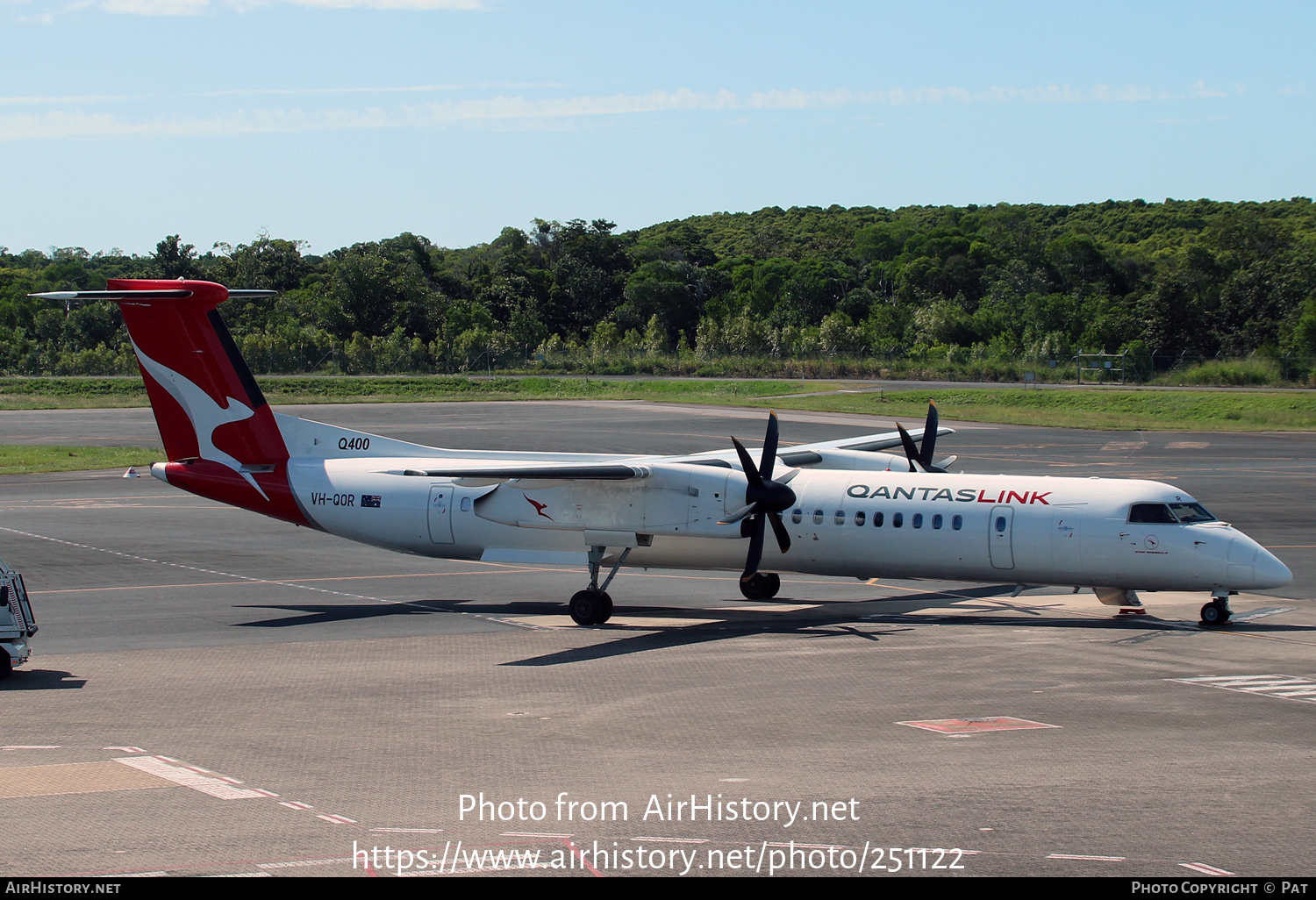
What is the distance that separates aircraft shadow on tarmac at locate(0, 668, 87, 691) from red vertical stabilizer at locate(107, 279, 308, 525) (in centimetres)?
815

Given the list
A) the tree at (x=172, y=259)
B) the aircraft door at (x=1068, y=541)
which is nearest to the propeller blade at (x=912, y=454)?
the aircraft door at (x=1068, y=541)

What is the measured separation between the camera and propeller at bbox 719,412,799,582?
23.0 metres

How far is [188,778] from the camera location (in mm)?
12633

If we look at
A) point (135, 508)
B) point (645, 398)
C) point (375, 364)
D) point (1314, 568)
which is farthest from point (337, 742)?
point (375, 364)

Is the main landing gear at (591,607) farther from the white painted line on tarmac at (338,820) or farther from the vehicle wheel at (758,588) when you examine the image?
the white painted line on tarmac at (338,820)

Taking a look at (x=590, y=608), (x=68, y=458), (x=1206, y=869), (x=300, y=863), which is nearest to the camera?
(x=1206, y=869)

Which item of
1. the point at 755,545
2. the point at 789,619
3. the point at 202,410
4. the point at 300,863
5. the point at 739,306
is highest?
the point at 739,306

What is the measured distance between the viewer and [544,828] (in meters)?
10.8

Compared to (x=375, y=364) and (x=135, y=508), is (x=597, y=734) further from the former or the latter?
(x=375, y=364)

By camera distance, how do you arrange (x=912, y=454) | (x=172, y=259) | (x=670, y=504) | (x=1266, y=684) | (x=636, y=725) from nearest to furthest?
(x=636, y=725)
(x=1266, y=684)
(x=670, y=504)
(x=912, y=454)
(x=172, y=259)

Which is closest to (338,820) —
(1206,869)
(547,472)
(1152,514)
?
(1206,869)

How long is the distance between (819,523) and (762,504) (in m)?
1.71

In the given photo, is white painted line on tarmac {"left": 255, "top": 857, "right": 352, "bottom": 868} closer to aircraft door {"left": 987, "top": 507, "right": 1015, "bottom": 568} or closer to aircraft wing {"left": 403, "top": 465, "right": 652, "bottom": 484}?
aircraft wing {"left": 403, "top": 465, "right": 652, "bottom": 484}

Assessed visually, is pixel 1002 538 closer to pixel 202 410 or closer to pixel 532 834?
pixel 532 834
